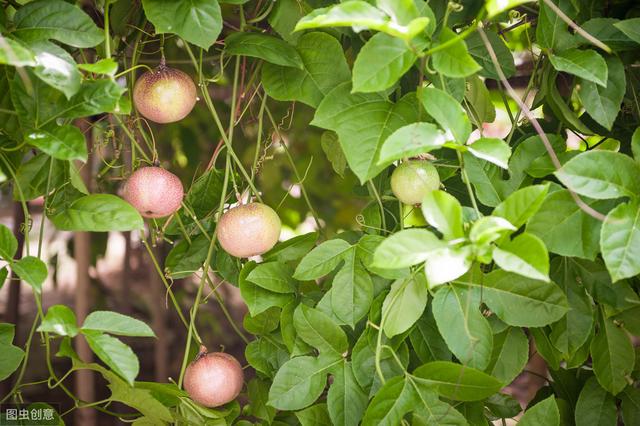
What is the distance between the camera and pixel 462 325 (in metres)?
0.81

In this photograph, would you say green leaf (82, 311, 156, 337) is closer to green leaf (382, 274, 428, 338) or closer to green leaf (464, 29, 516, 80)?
green leaf (382, 274, 428, 338)

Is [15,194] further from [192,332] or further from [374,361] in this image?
[374,361]

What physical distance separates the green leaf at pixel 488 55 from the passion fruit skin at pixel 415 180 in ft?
0.53

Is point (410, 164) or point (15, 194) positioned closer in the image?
point (410, 164)

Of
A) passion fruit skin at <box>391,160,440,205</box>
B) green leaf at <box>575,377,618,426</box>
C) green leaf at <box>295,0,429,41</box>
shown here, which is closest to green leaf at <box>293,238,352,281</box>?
passion fruit skin at <box>391,160,440,205</box>

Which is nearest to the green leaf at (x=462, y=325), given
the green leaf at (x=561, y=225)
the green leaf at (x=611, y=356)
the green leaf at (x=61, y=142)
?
the green leaf at (x=561, y=225)

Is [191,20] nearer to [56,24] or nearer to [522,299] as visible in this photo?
[56,24]

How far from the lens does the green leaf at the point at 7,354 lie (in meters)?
0.88

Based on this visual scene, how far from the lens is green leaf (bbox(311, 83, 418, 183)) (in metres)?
0.78

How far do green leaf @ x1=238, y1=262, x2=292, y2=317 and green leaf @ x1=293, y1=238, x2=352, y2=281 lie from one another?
0.26 feet

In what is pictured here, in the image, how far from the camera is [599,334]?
0.94m

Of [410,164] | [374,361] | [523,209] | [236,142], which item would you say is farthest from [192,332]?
[236,142]

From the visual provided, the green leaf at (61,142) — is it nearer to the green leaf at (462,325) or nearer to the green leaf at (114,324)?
the green leaf at (114,324)

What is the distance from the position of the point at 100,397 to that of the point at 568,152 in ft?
5.87
